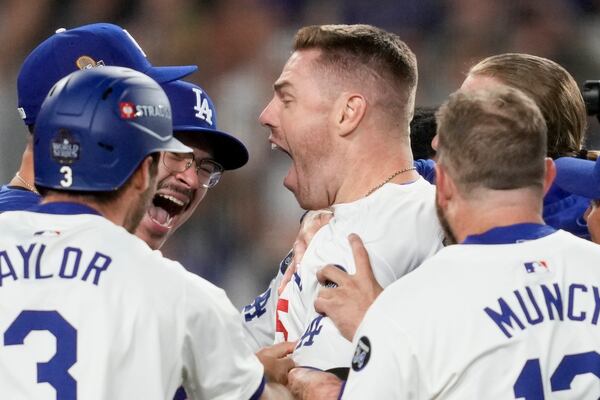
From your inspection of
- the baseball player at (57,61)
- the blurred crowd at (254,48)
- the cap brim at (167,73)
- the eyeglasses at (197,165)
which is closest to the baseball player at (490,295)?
the baseball player at (57,61)

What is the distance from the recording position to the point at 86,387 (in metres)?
2.41

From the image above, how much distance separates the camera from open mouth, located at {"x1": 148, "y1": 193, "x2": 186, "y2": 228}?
13.4ft

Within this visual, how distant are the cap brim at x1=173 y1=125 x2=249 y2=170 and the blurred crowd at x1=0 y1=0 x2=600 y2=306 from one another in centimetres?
198

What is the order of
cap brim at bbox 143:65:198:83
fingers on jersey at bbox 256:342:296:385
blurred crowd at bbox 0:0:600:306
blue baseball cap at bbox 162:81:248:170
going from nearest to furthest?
fingers on jersey at bbox 256:342:296:385
cap brim at bbox 143:65:198:83
blue baseball cap at bbox 162:81:248:170
blurred crowd at bbox 0:0:600:306

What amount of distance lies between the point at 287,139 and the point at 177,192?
0.83 metres

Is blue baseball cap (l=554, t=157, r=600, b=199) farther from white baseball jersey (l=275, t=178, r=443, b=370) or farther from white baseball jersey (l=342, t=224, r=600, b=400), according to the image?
white baseball jersey (l=342, t=224, r=600, b=400)

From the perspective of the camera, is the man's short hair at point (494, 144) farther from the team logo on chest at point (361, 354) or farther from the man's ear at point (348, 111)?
the man's ear at point (348, 111)

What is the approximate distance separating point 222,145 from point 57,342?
1.77m

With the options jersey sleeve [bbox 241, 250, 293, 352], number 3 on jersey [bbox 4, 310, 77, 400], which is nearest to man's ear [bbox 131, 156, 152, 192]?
number 3 on jersey [bbox 4, 310, 77, 400]

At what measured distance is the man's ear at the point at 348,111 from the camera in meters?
3.31

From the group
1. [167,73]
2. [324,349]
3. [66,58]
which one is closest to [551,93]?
[324,349]

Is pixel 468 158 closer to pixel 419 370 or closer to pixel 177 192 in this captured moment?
pixel 419 370

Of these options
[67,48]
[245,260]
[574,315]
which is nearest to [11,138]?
[245,260]

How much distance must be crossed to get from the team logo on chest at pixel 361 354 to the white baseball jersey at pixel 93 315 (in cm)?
35
